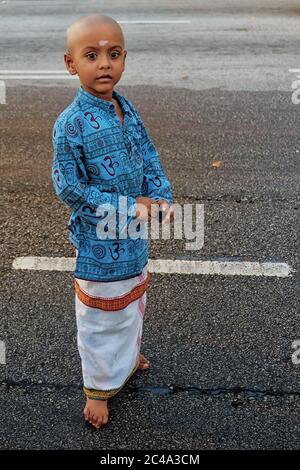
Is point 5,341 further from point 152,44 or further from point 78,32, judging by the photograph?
point 152,44

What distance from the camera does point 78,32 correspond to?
7.20 feet

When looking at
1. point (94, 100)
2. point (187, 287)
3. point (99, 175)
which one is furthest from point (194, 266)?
point (94, 100)

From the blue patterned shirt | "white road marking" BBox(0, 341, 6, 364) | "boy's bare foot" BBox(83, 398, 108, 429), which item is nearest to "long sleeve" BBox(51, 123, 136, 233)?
the blue patterned shirt

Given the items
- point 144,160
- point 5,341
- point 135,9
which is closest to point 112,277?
point 144,160

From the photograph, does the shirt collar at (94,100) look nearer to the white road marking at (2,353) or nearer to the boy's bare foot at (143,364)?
the boy's bare foot at (143,364)

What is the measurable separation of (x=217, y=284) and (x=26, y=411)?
1.42 metres

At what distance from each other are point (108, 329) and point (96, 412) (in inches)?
16.6

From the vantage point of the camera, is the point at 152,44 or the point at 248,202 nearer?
the point at 248,202

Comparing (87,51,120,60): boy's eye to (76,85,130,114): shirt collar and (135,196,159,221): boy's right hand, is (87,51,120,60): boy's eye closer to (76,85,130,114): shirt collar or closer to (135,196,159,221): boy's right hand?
(76,85,130,114): shirt collar

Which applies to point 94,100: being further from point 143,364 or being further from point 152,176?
point 143,364

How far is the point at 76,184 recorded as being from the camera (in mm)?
2256

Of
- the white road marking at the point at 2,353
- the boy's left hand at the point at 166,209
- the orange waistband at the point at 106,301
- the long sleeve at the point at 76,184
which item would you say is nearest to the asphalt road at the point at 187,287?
the white road marking at the point at 2,353

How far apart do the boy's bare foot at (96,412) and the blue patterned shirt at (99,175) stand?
65 cm

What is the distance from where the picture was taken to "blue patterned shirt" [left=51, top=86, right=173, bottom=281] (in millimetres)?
2256
